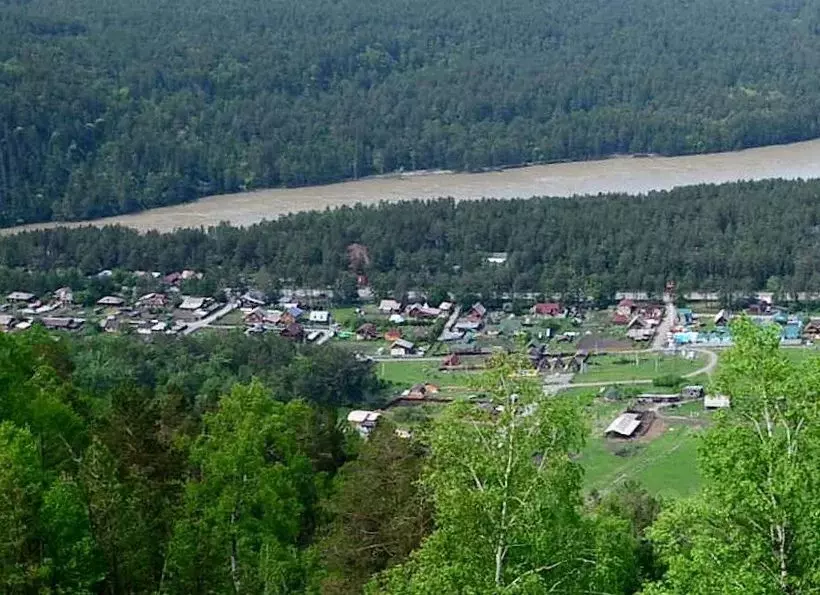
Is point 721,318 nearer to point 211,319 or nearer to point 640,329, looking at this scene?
point 640,329

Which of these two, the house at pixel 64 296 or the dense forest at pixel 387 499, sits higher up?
the dense forest at pixel 387 499

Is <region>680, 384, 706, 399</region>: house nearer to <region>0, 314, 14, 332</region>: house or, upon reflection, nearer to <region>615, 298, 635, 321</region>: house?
<region>615, 298, 635, 321</region>: house

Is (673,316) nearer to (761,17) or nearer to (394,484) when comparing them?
(394,484)

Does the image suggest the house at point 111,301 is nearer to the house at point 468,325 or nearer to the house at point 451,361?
the house at point 468,325

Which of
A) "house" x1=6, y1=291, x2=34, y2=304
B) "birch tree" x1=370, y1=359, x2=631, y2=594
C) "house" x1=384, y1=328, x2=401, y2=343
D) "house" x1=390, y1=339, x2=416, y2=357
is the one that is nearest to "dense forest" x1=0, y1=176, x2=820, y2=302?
"house" x1=6, y1=291, x2=34, y2=304

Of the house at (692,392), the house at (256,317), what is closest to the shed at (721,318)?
the house at (692,392)

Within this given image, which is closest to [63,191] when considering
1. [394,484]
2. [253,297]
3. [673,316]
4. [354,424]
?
[253,297]
